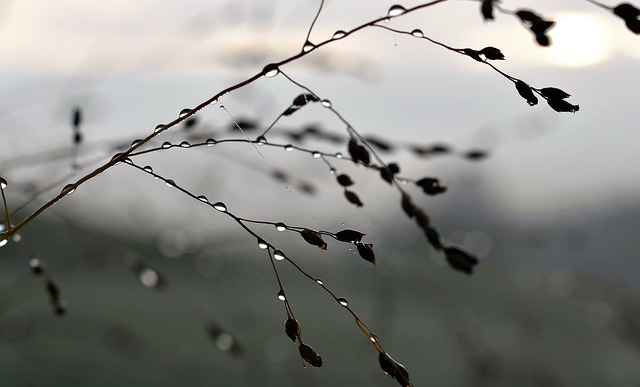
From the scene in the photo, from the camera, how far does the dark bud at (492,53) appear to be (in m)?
0.70

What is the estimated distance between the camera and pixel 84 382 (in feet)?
8.93

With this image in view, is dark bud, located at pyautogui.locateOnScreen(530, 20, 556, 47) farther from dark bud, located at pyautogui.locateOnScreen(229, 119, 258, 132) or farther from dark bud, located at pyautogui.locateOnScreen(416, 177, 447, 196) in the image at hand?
dark bud, located at pyautogui.locateOnScreen(229, 119, 258, 132)

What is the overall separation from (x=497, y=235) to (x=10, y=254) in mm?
2267

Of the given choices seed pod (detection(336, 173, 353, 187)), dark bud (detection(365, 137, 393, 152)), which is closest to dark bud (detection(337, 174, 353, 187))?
seed pod (detection(336, 173, 353, 187))

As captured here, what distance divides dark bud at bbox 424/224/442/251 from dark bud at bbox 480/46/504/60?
22 centimetres

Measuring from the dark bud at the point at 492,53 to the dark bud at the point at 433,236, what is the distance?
8.8 inches

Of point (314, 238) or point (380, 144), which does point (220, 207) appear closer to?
point (314, 238)

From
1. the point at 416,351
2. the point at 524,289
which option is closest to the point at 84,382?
the point at 416,351

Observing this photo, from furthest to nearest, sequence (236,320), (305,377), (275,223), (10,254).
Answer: (10,254), (236,320), (305,377), (275,223)

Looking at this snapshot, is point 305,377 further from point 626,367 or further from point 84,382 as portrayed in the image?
point 626,367

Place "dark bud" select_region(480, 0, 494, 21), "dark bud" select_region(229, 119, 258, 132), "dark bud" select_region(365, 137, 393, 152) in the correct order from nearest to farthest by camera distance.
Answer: "dark bud" select_region(480, 0, 494, 21) < "dark bud" select_region(365, 137, 393, 152) < "dark bud" select_region(229, 119, 258, 132)

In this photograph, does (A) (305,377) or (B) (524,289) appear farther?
(B) (524,289)

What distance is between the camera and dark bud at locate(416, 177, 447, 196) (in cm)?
89

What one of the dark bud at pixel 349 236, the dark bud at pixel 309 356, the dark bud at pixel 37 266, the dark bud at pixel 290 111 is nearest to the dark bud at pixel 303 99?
the dark bud at pixel 290 111
